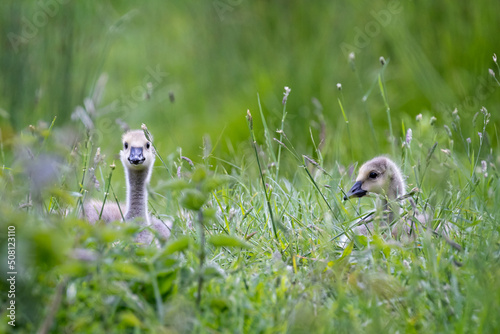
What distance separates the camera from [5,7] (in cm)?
535

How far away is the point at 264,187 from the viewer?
3.17 m

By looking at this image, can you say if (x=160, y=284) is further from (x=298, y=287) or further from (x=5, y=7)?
(x=5, y=7)

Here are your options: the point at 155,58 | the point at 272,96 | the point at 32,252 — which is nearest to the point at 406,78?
the point at 272,96

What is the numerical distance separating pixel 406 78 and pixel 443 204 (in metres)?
4.62

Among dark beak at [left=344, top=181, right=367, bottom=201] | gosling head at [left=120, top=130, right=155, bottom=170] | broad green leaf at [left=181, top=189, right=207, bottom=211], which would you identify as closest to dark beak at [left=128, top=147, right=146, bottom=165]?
gosling head at [left=120, top=130, right=155, bottom=170]

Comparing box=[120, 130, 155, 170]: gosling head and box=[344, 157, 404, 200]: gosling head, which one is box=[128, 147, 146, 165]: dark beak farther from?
box=[344, 157, 404, 200]: gosling head

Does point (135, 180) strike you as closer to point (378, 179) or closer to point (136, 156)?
point (136, 156)

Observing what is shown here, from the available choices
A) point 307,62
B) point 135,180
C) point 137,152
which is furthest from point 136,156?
point 307,62

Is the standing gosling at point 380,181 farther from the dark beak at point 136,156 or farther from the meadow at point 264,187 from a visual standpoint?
the dark beak at point 136,156

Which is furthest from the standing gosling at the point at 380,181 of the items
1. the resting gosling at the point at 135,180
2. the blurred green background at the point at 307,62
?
the blurred green background at the point at 307,62

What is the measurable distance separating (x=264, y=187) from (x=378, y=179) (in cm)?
93

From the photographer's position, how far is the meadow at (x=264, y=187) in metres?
2.19

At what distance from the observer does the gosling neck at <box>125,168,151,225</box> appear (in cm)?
409

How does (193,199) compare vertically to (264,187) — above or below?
below
